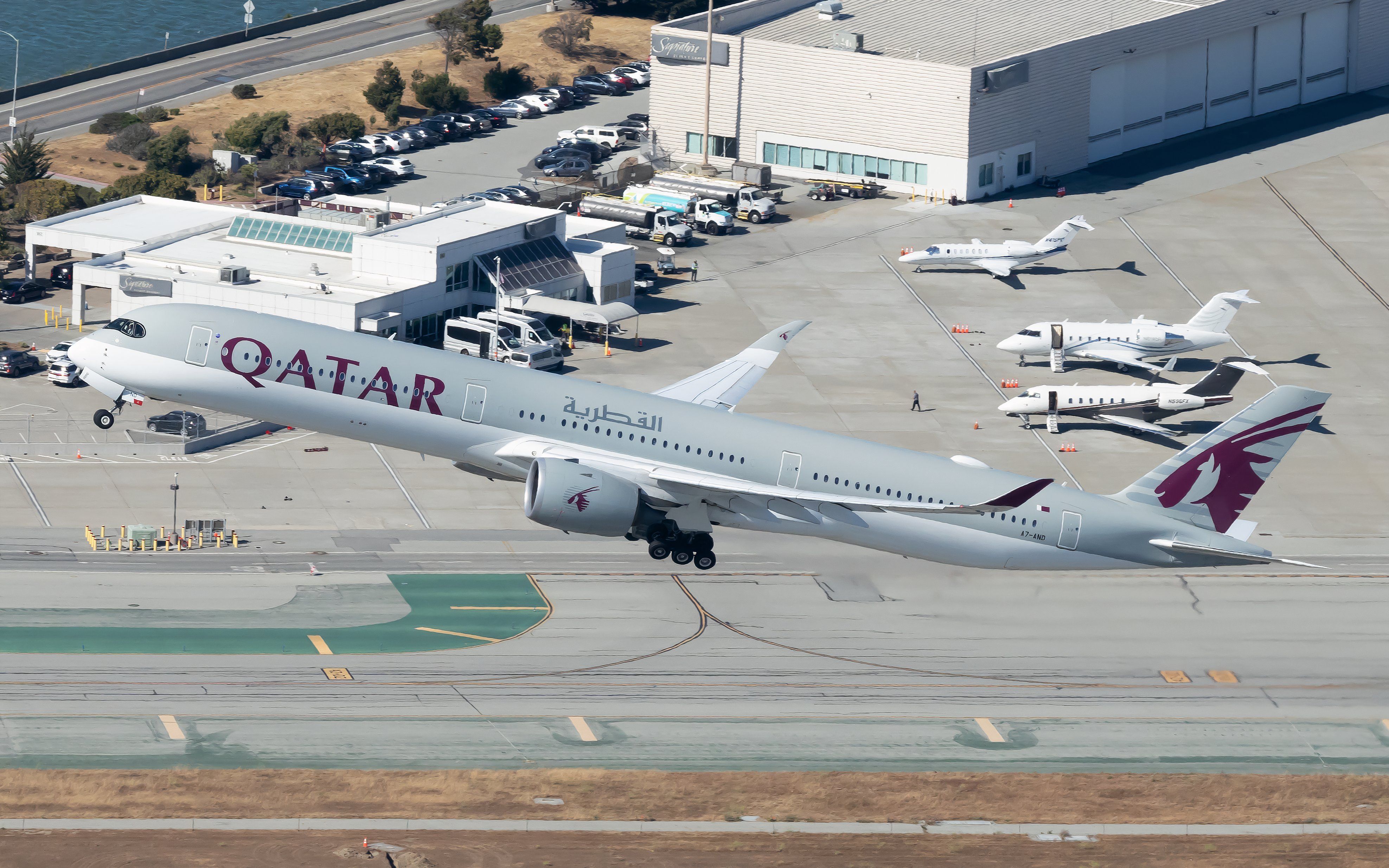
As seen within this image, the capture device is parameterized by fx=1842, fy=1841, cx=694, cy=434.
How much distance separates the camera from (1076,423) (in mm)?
133000

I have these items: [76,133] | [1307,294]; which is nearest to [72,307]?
[76,133]

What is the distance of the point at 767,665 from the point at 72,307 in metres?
76.5

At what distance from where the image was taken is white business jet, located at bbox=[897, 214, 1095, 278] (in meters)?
162

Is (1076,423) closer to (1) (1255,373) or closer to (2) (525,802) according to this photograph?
(1) (1255,373)

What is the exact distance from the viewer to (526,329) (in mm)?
139250

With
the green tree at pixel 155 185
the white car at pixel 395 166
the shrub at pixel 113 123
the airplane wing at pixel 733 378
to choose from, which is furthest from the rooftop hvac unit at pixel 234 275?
the shrub at pixel 113 123

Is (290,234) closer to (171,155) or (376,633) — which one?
(171,155)

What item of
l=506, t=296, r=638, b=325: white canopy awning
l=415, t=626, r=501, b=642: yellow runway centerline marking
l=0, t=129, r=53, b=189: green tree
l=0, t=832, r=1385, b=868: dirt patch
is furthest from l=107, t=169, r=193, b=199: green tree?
l=0, t=832, r=1385, b=868: dirt patch

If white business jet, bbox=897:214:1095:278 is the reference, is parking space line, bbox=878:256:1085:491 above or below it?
below

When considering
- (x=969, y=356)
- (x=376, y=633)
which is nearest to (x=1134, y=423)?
(x=969, y=356)

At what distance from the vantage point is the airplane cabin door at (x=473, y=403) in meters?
80.4

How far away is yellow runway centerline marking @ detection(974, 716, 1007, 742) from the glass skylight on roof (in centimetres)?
7254

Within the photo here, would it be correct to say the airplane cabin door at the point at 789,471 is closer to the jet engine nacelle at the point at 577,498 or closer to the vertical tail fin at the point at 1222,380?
the jet engine nacelle at the point at 577,498

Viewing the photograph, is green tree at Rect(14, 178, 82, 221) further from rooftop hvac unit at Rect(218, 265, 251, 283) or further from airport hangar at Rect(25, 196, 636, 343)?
rooftop hvac unit at Rect(218, 265, 251, 283)
